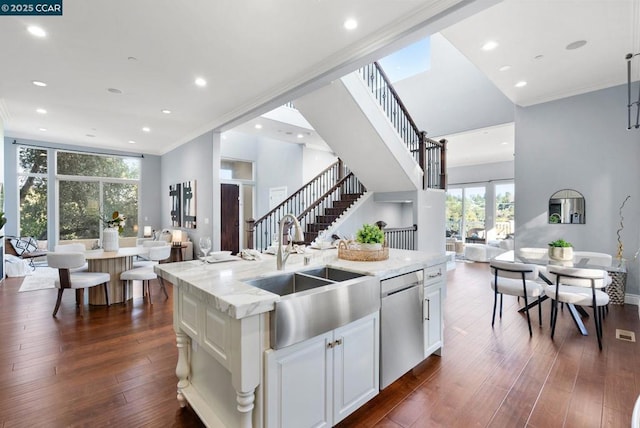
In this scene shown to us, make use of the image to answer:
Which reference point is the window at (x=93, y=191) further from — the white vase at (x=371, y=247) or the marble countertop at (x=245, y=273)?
the white vase at (x=371, y=247)

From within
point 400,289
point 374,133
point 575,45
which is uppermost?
point 575,45

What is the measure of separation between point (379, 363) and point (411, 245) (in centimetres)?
412

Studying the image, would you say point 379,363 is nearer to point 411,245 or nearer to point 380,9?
point 380,9

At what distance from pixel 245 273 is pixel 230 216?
7.32 metres

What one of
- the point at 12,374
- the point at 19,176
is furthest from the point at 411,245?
the point at 19,176

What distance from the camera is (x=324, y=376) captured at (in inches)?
66.7

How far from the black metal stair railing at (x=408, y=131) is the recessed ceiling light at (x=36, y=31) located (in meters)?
3.87

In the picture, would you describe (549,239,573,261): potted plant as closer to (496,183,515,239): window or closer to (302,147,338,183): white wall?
(302,147,338,183): white wall

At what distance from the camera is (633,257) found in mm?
4445

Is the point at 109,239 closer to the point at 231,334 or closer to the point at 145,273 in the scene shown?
the point at 145,273

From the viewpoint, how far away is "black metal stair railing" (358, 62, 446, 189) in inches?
208

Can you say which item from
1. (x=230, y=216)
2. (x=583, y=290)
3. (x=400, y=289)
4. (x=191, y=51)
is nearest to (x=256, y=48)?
(x=191, y=51)

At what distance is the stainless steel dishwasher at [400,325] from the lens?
211 cm

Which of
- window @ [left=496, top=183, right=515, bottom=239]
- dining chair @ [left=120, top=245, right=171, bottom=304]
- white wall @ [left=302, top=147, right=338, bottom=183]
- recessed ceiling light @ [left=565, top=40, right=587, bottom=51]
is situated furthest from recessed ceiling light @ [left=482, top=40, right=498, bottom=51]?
window @ [left=496, top=183, right=515, bottom=239]
